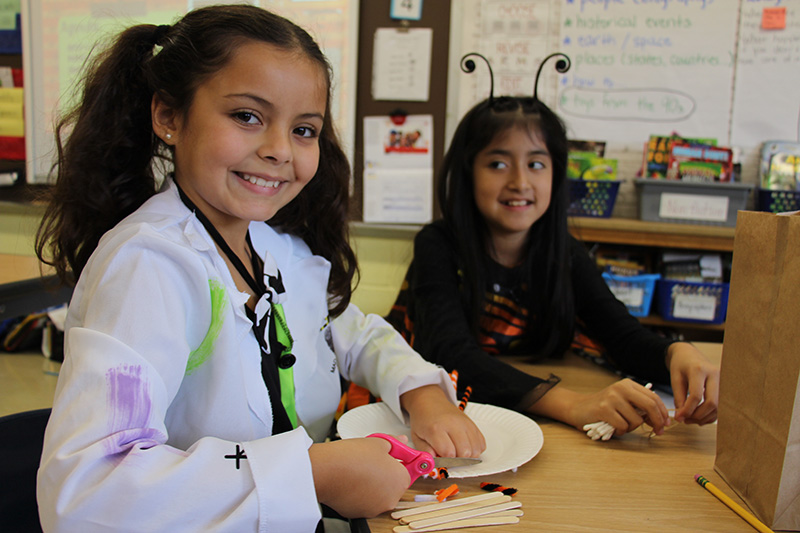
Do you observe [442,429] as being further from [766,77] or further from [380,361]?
[766,77]

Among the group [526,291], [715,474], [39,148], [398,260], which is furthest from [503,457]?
[39,148]

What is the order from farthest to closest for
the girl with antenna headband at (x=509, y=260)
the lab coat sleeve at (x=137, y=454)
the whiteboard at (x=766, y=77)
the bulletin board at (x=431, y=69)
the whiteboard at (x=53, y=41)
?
the whiteboard at (x=53, y=41) → the bulletin board at (x=431, y=69) → the whiteboard at (x=766, y=77) → the girl with antenna headband at (x=509, y=260) → the lab coat sleeve at (x=137, y=454)

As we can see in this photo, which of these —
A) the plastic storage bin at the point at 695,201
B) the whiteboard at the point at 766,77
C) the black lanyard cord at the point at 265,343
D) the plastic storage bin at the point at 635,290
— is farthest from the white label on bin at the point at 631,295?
the black lanyard cord at the point at 265,343

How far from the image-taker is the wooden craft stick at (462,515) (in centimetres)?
56

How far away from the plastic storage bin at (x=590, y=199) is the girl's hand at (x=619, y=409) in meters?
1.60

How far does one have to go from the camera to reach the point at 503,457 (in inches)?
28.4

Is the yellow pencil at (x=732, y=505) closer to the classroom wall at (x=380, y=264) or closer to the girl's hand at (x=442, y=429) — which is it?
the girl's hand at (x=442, y=429)

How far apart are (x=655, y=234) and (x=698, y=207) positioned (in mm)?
199

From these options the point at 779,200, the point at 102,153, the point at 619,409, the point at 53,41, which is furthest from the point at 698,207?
the point at 53,41

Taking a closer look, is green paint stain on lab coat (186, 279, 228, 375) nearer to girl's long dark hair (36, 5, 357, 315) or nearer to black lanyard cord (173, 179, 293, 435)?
black lanyard cord (173, 179, 293, 435)

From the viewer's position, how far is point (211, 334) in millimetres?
679

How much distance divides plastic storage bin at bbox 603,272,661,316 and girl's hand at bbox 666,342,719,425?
1269 millimetres

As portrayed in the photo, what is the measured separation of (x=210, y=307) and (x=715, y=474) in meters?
0.60

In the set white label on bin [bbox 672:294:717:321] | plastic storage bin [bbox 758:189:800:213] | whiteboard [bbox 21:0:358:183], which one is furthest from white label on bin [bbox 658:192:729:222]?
whiteboard [bbox 21:0:358:183]
